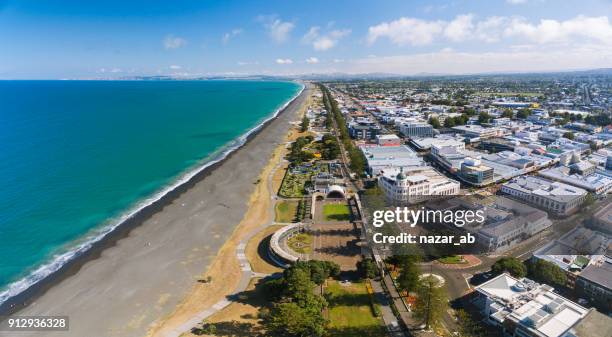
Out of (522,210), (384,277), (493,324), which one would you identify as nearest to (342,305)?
(384,277)

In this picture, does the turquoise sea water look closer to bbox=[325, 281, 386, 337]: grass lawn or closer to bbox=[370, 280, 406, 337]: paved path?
bbox=[325, 281, 386, 337]: grass lawn

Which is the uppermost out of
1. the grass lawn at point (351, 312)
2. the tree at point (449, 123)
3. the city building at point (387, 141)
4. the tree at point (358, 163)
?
the tree at point (449, 123)

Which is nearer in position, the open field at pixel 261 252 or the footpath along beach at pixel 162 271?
the footpath along beach at pixel 162 271

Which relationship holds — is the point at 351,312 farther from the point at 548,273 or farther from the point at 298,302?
the point at 548,273

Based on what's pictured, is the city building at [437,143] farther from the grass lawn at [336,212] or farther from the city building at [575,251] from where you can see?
the city building at [575,251]

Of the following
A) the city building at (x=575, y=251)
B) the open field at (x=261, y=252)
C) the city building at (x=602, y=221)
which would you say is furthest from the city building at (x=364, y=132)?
the city building at (x=575, y=251)

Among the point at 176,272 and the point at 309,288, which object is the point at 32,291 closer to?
the point at 176,272

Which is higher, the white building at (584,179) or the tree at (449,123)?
the tree at (449,123)
